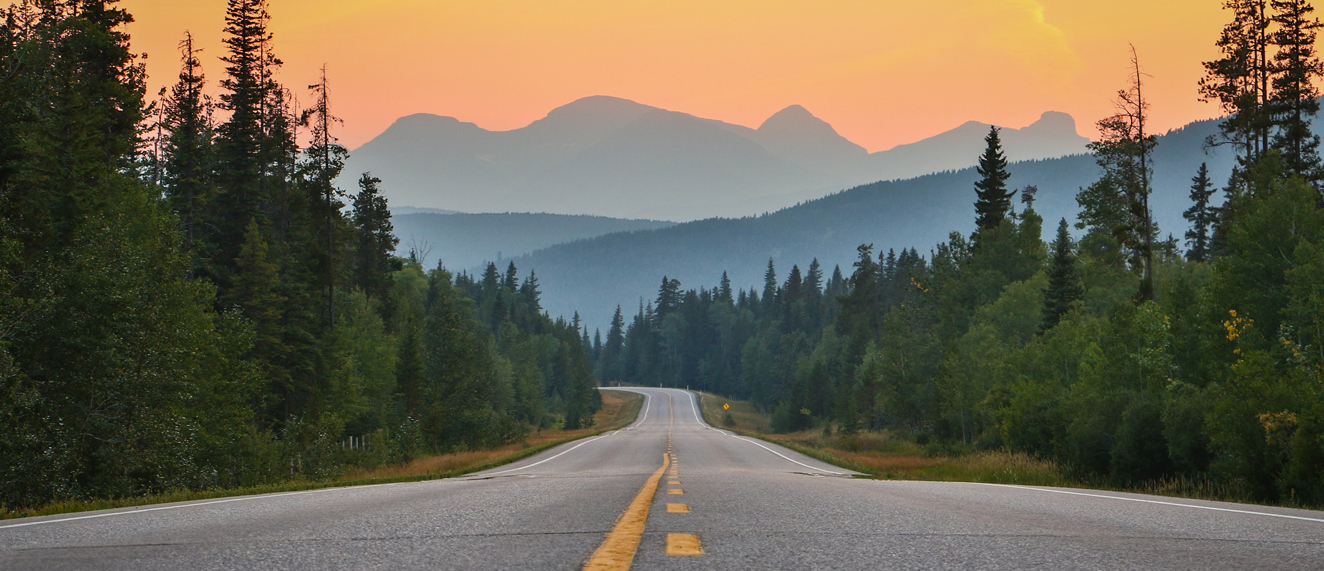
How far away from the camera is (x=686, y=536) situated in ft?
18.8

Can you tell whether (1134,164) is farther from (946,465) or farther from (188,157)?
(188,157)

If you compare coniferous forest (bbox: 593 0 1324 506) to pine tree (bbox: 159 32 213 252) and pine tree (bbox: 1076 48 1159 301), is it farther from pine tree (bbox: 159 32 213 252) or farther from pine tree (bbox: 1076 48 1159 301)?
pine tree (bbox: 159 32 213 252)

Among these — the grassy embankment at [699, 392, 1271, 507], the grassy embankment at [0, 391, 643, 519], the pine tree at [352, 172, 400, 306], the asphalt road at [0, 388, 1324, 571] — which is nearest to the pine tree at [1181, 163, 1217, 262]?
the grassy embankment at [699, 392, 1271, 507]

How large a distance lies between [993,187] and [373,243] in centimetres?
4985

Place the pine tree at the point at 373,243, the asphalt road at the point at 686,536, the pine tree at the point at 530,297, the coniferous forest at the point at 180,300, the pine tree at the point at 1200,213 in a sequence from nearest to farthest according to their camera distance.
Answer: the asphalt road at the point at 686,536, the coniferous forest at the point at 180,300, the pine tree at the point at 373,243, the pine tree at the point at 1200,213, the pine tree at the point at 530,297

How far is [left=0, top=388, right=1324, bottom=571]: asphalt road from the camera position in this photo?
188 inches

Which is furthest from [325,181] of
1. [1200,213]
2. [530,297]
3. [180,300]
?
[530,297]

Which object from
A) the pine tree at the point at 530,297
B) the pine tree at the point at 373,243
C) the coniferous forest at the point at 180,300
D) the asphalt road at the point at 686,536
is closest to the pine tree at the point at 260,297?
the coniferous forest at the point at 180,300

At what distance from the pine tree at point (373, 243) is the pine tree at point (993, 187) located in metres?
46.8

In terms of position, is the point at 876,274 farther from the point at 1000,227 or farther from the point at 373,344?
the point at 373,344

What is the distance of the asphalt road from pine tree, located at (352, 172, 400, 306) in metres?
61.6

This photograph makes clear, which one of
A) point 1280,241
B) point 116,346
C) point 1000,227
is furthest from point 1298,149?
point 116,346

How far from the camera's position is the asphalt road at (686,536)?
477cm

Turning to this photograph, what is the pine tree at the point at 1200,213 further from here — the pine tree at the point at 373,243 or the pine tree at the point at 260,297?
the pine tree at the point at 260,297
